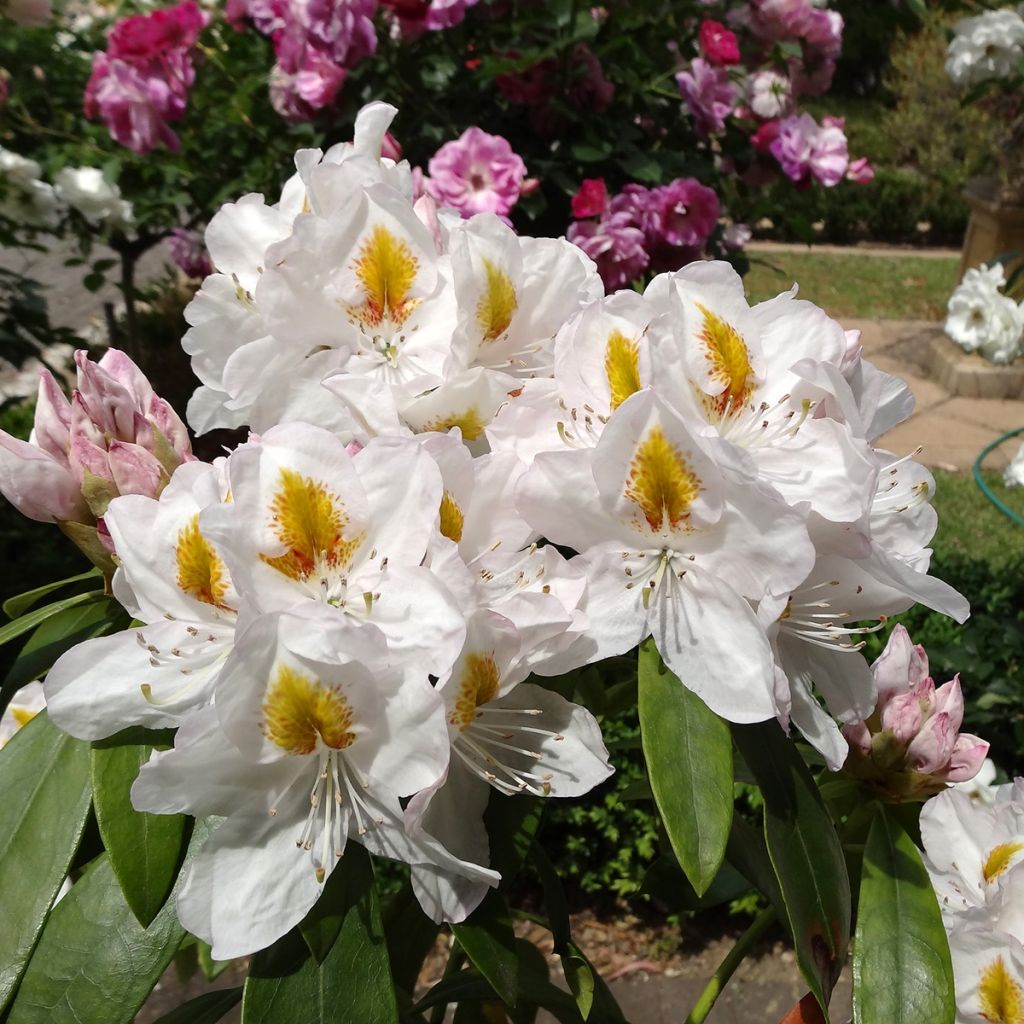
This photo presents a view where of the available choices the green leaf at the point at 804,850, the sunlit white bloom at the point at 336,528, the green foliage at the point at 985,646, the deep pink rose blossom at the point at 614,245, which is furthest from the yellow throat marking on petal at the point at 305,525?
the green foliage at the point at 985,646

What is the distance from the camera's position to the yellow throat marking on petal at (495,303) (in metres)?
0.77

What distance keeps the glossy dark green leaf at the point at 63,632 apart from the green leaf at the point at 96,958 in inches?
7.1

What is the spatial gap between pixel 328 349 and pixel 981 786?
58.7 inches

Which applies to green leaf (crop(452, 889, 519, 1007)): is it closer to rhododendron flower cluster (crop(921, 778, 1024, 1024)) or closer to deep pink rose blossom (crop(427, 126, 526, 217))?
rhododendron flower cluster (crop(921, 778, 1024, 1024))

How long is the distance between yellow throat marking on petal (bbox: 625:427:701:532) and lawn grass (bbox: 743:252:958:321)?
233 inches

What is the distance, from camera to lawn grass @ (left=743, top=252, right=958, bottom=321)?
6.84m

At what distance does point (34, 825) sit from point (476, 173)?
5.26 ft

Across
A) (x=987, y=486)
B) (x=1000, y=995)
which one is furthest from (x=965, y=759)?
(x=987, y=486)

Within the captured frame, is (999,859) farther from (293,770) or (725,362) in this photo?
(293,770)

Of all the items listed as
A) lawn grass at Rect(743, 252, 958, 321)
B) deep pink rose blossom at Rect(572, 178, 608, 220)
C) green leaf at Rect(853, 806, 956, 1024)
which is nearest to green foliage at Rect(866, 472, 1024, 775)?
deep pink rose blossom at Rect(572, 178, 608, 220)

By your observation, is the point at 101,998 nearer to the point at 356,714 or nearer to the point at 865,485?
the point at 356,714

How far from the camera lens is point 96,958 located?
728 mm

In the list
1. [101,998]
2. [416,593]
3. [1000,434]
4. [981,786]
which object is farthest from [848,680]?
[1000,434]

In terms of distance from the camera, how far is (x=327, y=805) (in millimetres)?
659
